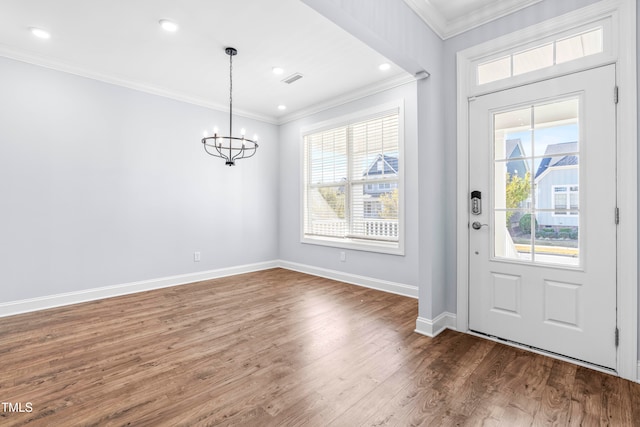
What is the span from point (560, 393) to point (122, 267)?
4.70m

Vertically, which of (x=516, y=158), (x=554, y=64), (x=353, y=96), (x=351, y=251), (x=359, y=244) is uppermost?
(x=353, y=96)

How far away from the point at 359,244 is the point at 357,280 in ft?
1.79

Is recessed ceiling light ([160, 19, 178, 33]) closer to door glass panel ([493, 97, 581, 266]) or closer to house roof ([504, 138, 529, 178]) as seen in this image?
door glass panel ([493, 97, 581, 266])

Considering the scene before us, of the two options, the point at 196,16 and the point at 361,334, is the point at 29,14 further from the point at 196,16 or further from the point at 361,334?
the point at 361,334

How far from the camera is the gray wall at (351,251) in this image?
152 inches

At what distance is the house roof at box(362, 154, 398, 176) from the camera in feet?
13.5

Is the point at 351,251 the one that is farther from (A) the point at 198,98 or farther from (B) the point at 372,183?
(A) the point at 198,98

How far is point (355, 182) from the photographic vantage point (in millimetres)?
4574

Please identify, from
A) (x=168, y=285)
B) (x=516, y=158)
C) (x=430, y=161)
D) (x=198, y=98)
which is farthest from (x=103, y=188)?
(x=516, y=158)

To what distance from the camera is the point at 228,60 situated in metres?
3.48

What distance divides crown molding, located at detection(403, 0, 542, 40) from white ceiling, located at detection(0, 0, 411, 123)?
76 centimetres

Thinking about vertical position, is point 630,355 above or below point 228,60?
below

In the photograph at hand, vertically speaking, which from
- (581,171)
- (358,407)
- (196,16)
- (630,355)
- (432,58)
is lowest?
(358,407)

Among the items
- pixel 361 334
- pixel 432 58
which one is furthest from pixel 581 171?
pixel 361 334
